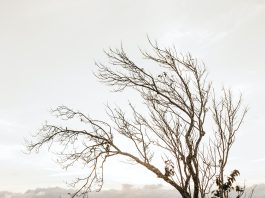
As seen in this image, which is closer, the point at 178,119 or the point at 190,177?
the point at 190,177

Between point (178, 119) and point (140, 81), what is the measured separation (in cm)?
155

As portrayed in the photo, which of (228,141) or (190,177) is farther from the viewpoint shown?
(228,141)

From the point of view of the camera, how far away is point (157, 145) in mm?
10234

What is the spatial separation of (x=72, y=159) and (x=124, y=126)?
5.74 ft

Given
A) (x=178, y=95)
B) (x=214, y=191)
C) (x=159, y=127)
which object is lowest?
(x=214, y=191)

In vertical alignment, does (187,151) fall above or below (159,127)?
below

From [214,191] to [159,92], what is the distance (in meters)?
3.18

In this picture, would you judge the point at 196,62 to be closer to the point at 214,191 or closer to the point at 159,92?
the point at 159,92

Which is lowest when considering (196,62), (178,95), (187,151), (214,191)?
(214,191)

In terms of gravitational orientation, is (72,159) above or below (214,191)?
above

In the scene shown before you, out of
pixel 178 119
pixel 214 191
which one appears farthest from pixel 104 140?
pixel 214 191

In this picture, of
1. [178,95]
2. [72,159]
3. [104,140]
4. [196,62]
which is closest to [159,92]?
Answer: [178,95]

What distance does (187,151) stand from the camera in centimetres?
972

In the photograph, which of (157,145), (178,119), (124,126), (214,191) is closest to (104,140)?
(124,126)
